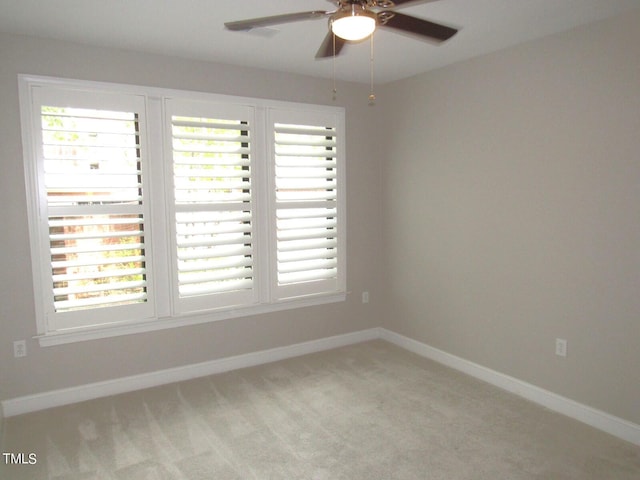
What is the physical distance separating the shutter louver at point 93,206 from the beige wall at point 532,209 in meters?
2.31

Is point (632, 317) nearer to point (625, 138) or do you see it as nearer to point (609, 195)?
point (609, 195)

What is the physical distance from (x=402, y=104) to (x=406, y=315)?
1940mm

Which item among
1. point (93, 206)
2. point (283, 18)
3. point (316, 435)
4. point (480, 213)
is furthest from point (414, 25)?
point (93, 206)

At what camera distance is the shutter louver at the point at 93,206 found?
2.95 metres

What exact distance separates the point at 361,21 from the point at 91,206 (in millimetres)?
2295

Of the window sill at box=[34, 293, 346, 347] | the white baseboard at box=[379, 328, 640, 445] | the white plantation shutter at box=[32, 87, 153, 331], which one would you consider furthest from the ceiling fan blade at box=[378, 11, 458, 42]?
the window sill at box=[34, 293, 346, 347]

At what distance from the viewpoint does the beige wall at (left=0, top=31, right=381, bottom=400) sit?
2854 mm

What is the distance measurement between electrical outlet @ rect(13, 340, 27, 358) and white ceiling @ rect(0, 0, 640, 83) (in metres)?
1.96

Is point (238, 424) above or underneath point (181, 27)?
underneath

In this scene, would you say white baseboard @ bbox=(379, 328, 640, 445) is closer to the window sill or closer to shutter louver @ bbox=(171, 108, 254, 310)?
the window sill

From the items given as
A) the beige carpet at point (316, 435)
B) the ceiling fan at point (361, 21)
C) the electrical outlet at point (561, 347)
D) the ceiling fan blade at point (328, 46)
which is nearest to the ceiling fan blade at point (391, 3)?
the ceiling fan at point (361, 21)

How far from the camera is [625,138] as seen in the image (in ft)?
8.33

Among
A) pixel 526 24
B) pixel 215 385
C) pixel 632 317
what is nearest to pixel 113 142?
pixel 215 385

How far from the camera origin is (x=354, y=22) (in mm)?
1616
